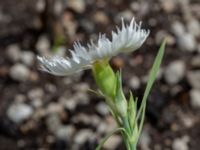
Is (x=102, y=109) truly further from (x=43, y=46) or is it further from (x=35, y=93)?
(x=43, y=46)

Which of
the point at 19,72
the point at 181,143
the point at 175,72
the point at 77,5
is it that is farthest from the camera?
the point at 77,5

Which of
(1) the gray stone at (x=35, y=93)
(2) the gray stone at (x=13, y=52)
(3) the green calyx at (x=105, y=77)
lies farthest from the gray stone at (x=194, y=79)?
(3) the green calyx at (x=105, y=77)

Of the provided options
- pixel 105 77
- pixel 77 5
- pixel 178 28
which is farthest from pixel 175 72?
pixel 105 77

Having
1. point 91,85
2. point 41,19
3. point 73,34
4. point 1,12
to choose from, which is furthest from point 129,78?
point 1,12

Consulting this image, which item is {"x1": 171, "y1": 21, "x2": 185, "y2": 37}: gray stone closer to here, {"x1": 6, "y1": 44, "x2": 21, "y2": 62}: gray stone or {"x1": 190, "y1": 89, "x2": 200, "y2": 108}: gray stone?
{"x1": 190, "y1": 89, "x2": 200, "y2": 108}: gray stone

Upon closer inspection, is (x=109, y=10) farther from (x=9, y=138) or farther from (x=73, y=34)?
(x=9, y=138)

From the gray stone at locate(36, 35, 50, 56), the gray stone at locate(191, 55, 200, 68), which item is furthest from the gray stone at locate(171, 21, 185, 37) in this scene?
the gray stone at locate(36, 35, 50, 56)

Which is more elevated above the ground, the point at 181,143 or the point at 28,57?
the point at 28,57
